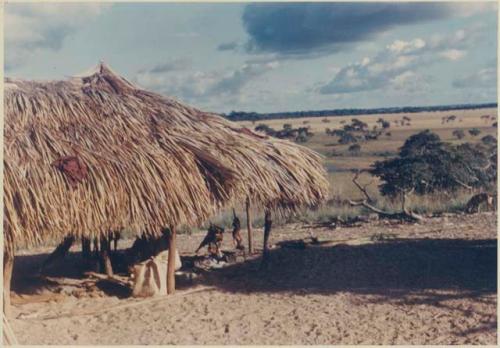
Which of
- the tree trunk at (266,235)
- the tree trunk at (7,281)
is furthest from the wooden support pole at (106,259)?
the tree trunk at (266,235)

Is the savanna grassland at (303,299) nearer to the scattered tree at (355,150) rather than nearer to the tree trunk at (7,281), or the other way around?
the tree trunk at (7,281)

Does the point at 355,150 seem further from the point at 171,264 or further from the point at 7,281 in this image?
the point at 7,281

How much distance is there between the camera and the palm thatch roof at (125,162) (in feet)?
22.6

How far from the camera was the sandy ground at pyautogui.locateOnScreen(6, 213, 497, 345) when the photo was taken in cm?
653

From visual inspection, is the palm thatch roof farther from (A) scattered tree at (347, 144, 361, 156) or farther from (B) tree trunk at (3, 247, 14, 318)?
(A) scattered tree at (347, 144, 361, 156)

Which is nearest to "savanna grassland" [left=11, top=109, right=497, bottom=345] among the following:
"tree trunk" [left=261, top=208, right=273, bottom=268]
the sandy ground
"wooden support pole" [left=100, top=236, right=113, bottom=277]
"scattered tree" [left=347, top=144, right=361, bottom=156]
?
the sandy ground

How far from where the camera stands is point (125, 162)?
7.44 metres

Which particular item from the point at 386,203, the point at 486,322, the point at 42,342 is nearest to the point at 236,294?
the point at 42,342

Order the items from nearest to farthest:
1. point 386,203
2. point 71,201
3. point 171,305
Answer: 1. point 71,201
2. point 171,305
3. point 386,203

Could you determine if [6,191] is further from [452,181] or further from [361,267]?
[452,181]

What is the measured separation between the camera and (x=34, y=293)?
817 cm

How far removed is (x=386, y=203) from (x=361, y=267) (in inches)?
312

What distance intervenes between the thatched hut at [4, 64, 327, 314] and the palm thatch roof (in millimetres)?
12

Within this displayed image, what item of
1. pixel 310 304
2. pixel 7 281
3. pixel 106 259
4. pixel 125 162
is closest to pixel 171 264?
pixel 106 259
